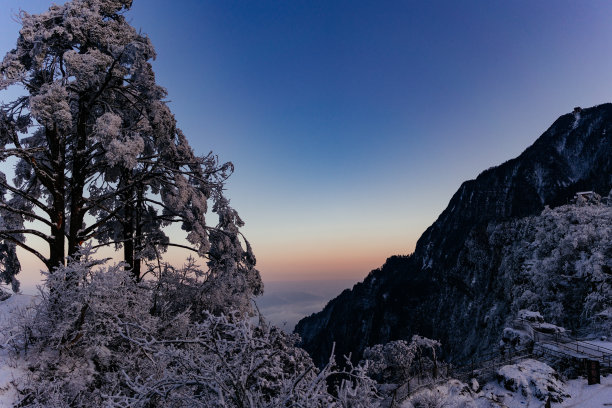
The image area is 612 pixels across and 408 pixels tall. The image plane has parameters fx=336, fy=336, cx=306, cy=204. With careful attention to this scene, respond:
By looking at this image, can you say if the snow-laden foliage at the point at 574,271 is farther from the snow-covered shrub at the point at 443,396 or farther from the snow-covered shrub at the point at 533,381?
the snow-covered shrub at the point at 443,396

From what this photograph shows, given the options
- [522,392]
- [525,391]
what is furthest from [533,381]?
[522,392]

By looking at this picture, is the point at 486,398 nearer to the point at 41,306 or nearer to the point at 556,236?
the point at 41,306

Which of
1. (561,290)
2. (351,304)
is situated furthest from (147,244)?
(351,304)

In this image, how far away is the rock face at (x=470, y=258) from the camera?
8344cm

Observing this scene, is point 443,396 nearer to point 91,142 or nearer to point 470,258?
point 91,142

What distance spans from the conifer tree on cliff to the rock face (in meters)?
58.0

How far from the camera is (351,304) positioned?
136750 mm

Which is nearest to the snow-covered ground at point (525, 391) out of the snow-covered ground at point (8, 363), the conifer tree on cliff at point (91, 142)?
the conifer tree on cliff at point (91, 142)

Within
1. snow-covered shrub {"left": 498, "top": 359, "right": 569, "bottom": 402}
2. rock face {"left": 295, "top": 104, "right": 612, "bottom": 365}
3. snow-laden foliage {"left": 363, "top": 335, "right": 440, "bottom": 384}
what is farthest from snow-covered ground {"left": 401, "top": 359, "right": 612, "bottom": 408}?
rock face {"left": 295, "top": 104, "right": 612, "bottom": 365}

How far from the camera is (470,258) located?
94.9m

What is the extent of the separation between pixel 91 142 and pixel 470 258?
330 ft

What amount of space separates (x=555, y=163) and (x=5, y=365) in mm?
139972

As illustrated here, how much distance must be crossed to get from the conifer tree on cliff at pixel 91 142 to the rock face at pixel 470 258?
190 ft

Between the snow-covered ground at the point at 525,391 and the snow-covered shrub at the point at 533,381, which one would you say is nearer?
the snow-covered ground at the point at 525,391
